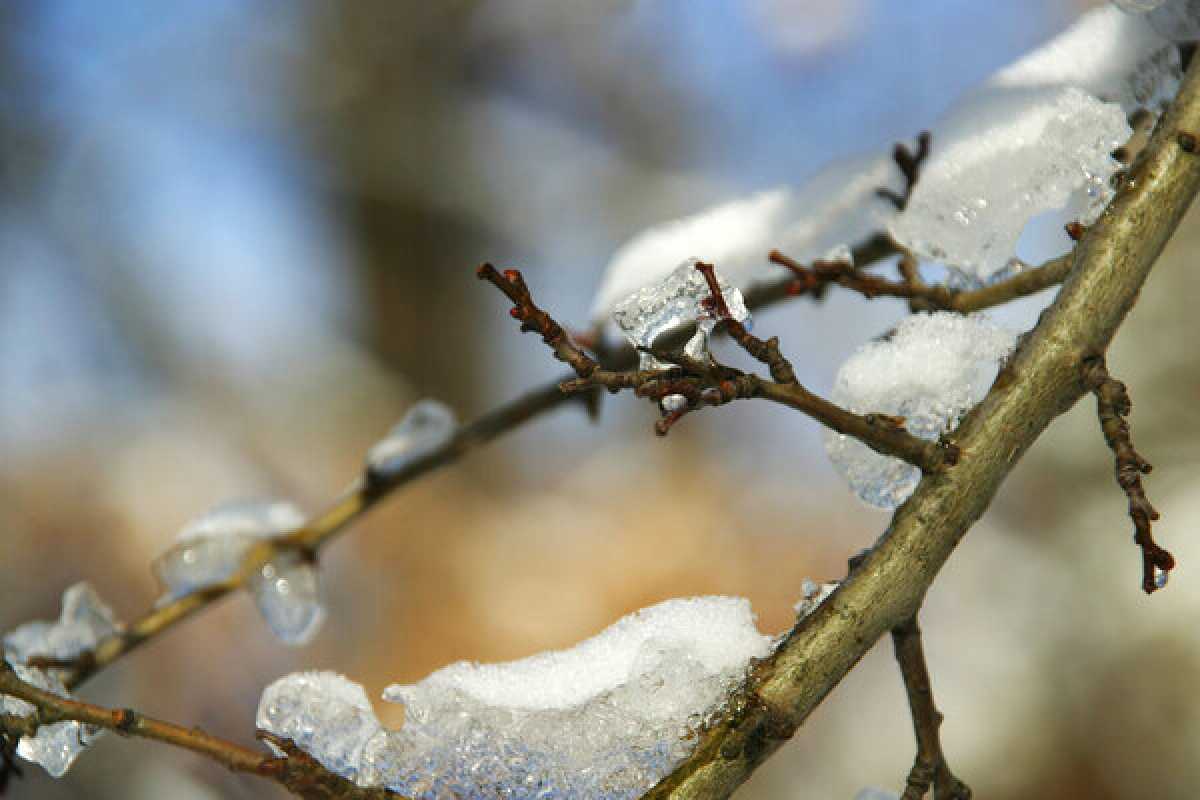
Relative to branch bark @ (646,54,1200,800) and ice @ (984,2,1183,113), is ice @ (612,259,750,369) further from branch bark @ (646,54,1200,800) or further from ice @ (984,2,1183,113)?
ice @ (984,2,1183,113)

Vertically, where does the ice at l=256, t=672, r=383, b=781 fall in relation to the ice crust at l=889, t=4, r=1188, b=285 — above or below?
below

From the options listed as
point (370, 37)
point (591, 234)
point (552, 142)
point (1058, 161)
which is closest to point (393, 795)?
point (1058, 161)

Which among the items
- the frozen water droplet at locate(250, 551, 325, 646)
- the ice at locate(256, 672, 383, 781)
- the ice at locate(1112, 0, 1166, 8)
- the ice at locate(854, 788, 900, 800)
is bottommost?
the ice at locate(256, 672, 383, 781)

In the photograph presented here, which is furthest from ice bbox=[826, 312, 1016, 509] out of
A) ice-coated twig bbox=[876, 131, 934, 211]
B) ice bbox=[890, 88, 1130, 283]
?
ice-coated twig bbox=[876, 131, 934, 211]

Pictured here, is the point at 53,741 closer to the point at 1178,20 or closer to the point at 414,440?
the point at 414,440

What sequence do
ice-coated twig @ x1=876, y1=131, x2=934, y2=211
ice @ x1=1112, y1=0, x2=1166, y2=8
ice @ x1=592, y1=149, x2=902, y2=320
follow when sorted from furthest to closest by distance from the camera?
ice @ x1=592, y1=149, x2=902, y2=320
ice-coated twig @ x1=876, y1=131, x2=934, y2=211
ice @ x1=1112, y1=0, x2=1166, y2=8

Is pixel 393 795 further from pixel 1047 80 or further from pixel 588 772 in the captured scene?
pixel 1047 80
